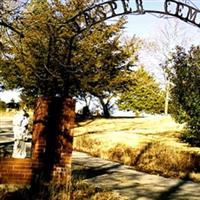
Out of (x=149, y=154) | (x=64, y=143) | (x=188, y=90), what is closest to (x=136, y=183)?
(x=64, y=143)

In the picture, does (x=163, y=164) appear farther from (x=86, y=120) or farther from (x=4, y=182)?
(x=86, y=120)

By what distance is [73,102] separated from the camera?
1048cm

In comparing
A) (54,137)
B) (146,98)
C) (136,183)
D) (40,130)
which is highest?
(146,98)

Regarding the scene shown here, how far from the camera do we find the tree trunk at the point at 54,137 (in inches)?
400

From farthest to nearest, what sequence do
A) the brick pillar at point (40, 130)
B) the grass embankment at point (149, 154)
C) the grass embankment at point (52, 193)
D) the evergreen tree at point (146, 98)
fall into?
the evergreen tree at point (146, 98) < the grass embankment at point (149, 154) < the brick pillar at point (40, 130) < the grass embankment at point (52, 193)

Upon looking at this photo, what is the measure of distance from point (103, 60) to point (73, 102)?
2327 cm

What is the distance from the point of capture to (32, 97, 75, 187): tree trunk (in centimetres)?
1015

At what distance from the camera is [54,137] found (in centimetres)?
1029

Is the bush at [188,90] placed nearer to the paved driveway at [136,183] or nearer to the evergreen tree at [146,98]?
the paved driveway at [136,183]

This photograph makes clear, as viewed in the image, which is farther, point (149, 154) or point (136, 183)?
point (149, 154)

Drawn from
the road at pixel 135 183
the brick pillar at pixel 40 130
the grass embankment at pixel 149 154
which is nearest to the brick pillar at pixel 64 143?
the brick pillar at pixel 40 130

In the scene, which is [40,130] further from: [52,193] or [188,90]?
[188,90]

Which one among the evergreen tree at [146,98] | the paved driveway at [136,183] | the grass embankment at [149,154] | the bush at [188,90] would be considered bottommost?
the paved driveway at [136,183]

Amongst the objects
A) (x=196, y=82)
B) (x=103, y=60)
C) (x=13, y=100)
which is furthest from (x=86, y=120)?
(x=196, y=82)
